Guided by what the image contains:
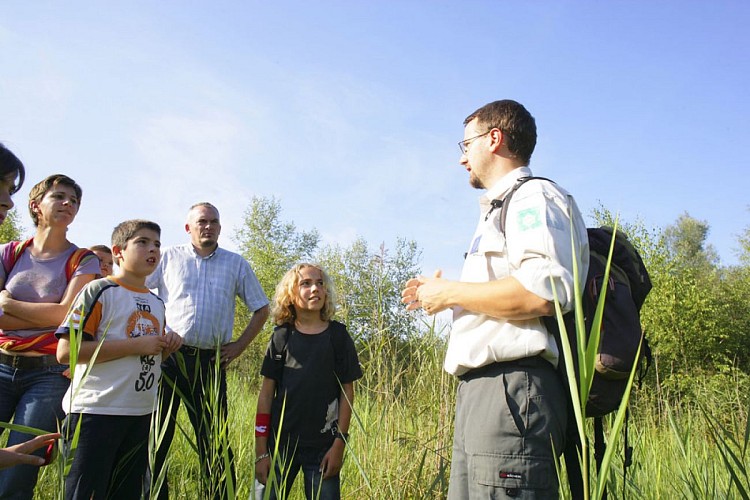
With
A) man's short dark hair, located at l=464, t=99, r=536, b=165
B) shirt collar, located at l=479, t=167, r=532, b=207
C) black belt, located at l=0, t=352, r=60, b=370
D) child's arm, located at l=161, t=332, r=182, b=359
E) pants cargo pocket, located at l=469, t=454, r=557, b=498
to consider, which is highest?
man's short dark hair, located at l=464, t=99, r=536, b=165

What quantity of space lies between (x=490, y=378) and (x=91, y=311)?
1.93 meters

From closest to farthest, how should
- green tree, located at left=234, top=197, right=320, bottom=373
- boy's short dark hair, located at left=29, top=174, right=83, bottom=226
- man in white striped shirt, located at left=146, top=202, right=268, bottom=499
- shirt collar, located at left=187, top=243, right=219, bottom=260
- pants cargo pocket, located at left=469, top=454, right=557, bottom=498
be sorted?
pants cargo pocket, located at left=469, top=454, right=557, bottom=498
boy's short dark hair, located at left=29, top=174, right=83, bottom=226
man in white striped shirt, located at left=146, top=202, right=268, bottom=499
shirt collar, located at left=187, top=243, right=219, bottom=260
green tree, located at left=234, top=197, right=320, bottom=373

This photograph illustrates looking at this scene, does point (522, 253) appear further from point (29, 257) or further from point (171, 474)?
point (171, 474)

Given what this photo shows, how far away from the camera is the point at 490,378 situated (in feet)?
5.87

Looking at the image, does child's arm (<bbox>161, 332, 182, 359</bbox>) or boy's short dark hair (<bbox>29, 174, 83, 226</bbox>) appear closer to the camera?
child's arm (<bbox>161, 332, 182, 359</bbox>)

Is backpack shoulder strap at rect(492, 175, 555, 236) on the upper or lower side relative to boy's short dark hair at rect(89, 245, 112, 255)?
lower

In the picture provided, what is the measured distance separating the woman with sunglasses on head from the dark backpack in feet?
7.54

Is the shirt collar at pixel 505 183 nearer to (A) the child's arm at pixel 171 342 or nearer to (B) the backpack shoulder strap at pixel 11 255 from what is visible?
(A) the child's arm at pixel 171 342

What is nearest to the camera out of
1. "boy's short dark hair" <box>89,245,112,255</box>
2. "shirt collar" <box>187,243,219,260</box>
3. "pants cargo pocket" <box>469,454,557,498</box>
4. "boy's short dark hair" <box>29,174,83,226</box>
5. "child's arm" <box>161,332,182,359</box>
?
"pants cargo pocket" <box>469,454,557,498</box>

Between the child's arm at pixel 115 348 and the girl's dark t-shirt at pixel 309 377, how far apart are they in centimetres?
70

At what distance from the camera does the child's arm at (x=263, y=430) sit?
9.68 feet

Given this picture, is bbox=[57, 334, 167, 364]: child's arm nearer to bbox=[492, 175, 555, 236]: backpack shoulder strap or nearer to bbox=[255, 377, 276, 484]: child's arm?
bbox=[255, 377, 276, 484]: child's arm

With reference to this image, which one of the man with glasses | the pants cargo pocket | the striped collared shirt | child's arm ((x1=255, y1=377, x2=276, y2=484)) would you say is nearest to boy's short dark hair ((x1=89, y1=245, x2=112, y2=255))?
the striped collared shirt

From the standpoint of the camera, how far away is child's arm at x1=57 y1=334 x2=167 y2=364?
8.21 feet
